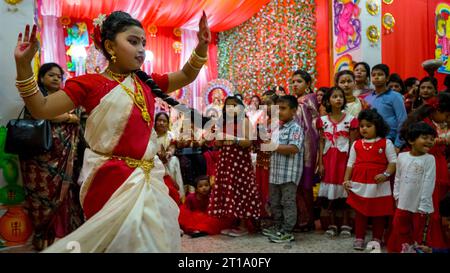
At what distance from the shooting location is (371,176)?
2975 millimetres

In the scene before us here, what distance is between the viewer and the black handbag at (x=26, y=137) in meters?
2.87

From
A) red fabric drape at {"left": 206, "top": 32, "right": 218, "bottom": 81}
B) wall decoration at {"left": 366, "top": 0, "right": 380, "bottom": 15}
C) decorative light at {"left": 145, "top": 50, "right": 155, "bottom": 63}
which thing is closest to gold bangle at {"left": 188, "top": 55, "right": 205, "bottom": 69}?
wall decoration at {"left": 366, "top": 0, "right": 380, "bottom": 15}

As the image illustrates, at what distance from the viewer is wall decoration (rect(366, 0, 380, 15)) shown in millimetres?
5230

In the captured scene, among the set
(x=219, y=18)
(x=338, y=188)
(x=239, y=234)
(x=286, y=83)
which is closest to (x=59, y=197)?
(x=239, y=234)

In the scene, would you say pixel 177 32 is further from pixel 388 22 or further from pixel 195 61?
pixel 195 61

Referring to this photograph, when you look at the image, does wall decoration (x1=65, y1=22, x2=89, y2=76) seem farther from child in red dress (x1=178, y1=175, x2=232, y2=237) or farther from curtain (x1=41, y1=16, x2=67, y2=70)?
child in red dress (x1=178, y1=175, x2=232, y2=237)

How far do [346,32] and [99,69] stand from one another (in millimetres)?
4458

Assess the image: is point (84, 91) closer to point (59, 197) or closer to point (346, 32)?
point (59, 197)

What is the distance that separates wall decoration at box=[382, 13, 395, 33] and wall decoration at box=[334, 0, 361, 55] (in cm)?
51

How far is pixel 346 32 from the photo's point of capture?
5.45 metres

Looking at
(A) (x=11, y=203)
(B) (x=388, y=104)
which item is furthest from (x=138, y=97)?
(B) (x=388, y=104)

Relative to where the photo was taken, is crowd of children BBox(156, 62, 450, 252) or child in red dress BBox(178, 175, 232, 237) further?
child in red dress BBox(178, 175, 232, 237)

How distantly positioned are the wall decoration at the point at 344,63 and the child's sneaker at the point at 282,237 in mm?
2966

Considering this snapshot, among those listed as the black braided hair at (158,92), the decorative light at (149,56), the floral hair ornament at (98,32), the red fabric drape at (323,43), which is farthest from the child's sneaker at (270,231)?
the decorative light at (149,56)
